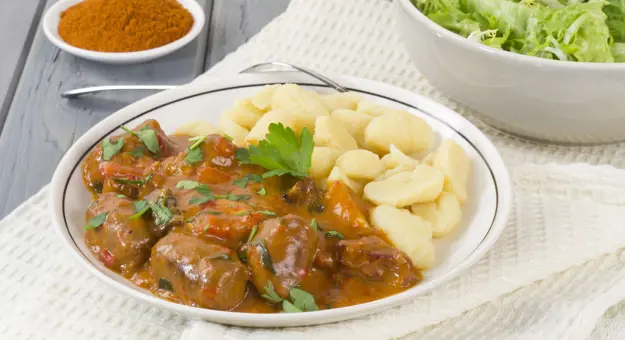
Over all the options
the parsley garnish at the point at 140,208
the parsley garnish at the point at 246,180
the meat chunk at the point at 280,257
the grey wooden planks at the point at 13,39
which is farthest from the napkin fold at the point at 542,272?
the grey wooden planks at the point at 13,39

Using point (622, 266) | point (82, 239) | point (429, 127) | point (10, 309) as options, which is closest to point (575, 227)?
point (622, 266)

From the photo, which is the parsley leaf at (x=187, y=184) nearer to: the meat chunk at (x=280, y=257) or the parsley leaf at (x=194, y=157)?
the parsley leaf at (x=194, y=157)

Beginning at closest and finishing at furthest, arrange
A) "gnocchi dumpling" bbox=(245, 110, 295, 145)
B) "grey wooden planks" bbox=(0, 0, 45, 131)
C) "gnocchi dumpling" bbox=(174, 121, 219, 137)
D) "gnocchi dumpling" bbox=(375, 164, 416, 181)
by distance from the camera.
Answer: "gnocchi dumpling" bbox=(375, 164, 416, 181) → "gnocchi dumpling" bbox=(245, 110, 295, 145) → "gnocchi dumpling" bbox=(174, 121, 219, 137) → "grey wooden planks" bbox=(0, 0, 45, 131)

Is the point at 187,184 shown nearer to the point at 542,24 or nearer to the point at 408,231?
the point at 408,231

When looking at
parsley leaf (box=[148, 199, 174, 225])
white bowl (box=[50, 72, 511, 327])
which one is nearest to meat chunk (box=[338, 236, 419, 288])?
white bowl (box=[50, 72, 511, 327])

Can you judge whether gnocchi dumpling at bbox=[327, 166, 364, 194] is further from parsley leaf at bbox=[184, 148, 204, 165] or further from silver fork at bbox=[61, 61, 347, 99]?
silver fork at bbox=[61, 61, 347, 99]

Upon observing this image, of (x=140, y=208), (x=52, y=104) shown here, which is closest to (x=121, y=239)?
(x=140, y=208)

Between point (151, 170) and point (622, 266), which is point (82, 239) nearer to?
point (151, 170)
